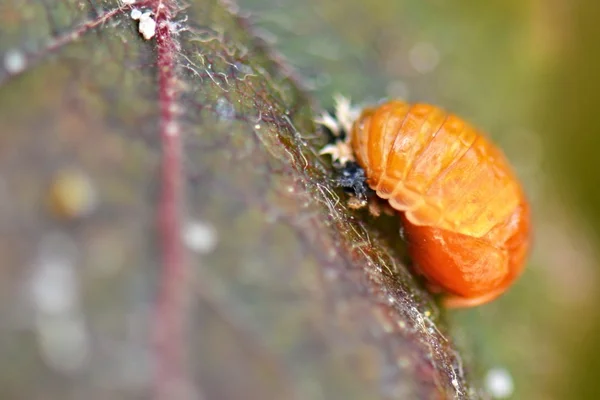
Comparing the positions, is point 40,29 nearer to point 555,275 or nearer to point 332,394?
point 332,394

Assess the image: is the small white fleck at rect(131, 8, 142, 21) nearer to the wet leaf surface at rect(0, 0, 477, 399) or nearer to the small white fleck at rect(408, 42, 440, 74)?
the wet leaf surface at rect(0, 0, 477, 399)

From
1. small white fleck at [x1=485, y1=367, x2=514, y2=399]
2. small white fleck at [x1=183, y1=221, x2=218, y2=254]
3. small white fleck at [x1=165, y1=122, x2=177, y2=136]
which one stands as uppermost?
small white fleck at [x1=165, y1=122, x2=177, y2=136]

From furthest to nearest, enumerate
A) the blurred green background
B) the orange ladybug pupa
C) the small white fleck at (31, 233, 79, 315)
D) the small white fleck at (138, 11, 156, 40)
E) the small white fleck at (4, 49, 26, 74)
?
1. the blurred green background
2. the orange ladybug pupa
3. the small white fleck at (138, 11, 156, 40)
4. the small white fleck at (4, 49, 26, 74)
5. the small white fleck at (31, 233, 79, 315)

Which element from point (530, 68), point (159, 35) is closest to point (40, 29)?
point (159, 35)

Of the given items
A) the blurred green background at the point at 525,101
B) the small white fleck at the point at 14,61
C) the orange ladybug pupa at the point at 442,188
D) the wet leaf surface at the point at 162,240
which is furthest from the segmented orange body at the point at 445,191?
the small white fleck at the point at 14,61

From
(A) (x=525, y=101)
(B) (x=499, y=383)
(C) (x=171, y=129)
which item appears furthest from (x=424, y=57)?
(C) (x=171, y=129)

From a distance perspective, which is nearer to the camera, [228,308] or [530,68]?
[228,308]

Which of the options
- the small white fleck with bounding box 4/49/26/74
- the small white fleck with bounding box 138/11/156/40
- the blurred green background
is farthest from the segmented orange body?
the small white fleck with bounding box 4/49/26/74
